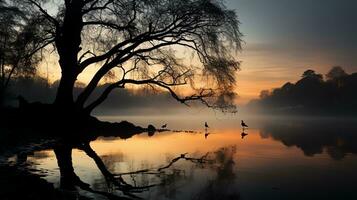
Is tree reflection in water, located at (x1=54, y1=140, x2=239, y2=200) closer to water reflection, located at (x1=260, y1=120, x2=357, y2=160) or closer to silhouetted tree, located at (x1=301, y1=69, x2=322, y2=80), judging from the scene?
water reflection, located at (x1=260, y1=120, x2=357, y2=160)

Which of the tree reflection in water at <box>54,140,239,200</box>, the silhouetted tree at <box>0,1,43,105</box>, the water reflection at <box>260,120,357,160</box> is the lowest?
the tree reflection in water at <box>54,140,239,200</box>

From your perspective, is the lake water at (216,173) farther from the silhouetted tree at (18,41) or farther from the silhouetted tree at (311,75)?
the silhouetted tree at (311,75)

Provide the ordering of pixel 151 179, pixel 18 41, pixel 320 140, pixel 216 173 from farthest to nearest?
pixel 320 140, pixel 18 41, pixel 216 173, pixel 151 179

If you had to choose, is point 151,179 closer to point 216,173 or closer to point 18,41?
point 216,173

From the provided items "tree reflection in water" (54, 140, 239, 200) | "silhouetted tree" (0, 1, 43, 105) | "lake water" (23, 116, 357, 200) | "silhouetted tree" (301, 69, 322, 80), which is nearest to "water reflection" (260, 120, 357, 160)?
"lake water" (23, 116, 357, 200)

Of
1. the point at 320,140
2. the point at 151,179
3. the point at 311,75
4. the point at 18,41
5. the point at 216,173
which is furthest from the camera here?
the point at 311,75

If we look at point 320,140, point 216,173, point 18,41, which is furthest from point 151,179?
point 320,140

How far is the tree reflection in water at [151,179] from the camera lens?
12189 mm

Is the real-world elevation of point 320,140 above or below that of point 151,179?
above

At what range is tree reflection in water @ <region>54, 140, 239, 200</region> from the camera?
1219 cm

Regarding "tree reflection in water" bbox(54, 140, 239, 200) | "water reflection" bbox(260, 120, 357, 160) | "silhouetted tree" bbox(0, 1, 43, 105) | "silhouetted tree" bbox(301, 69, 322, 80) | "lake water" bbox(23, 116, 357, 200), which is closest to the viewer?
"tree reflection in water" bbox(54, 140, 239, 200)

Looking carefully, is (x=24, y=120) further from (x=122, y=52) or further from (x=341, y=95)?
(x=341, y=95)

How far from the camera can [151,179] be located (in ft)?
46.8

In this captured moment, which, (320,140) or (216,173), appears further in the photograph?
(320,140)
